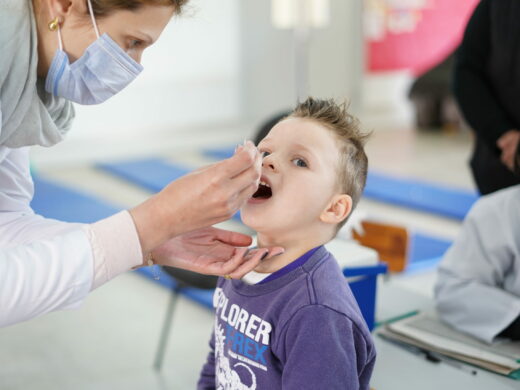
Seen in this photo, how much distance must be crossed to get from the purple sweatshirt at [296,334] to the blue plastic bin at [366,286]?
54 centimetres

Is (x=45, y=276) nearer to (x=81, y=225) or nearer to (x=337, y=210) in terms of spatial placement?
(x=81, y=225)

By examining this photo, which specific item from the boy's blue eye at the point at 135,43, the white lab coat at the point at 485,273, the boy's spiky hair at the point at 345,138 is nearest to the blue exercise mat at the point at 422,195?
the white lab coat at the point at 485,273

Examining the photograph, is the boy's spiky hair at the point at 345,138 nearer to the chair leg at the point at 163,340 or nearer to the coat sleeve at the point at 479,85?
the coat sleeve at the point at 479,85

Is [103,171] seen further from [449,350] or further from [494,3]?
[449,350]

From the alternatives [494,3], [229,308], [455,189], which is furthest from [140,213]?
[455,189]

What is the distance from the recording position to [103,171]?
22.0 feet

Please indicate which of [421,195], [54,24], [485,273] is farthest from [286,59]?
[54,24]

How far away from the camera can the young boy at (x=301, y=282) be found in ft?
4.38

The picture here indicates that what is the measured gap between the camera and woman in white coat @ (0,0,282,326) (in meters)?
1.23

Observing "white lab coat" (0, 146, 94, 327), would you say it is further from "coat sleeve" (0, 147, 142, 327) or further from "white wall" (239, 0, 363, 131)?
"white wall" (239, 0, 363, 131)

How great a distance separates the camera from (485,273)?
6.95ft

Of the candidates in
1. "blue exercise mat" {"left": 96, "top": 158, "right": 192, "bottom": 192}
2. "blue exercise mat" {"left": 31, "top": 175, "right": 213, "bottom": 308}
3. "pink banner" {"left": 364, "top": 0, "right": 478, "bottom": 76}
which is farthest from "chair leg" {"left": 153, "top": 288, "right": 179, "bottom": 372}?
"pink banner" {"left": 364, "top": 0, "right": 478, "bottom": 76}

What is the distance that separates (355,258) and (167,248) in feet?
2.24

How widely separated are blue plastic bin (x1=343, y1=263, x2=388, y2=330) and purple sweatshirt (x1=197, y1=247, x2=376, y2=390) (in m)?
0.54
